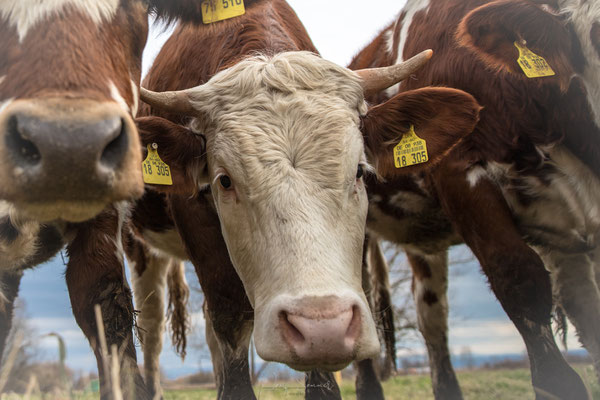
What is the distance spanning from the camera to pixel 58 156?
2.32 meters

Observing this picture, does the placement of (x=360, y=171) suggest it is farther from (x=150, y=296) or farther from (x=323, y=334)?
(x=150, y=296)

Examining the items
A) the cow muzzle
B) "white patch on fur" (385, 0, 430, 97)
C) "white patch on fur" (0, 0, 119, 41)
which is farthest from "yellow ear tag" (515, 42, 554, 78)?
the cow muzzle

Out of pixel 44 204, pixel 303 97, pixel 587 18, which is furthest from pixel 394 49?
pixel 44 204

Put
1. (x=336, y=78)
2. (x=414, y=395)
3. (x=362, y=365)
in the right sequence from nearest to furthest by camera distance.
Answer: (x=336, y=78)
(x=362, y=365)
(x=414, y=395)

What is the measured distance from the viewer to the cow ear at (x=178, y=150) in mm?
3754

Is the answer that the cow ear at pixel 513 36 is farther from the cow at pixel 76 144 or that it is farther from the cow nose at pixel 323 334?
the cow nose at pixel 323 334

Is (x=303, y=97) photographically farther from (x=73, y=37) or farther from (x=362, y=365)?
(x=362, y=365)

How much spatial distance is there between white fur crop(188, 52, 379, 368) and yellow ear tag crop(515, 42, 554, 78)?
103 cm

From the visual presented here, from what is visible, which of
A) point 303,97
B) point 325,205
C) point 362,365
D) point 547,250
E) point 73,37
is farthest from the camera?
point 362,365

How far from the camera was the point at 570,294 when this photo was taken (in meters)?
5.26

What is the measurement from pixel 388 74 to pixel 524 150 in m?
1.05


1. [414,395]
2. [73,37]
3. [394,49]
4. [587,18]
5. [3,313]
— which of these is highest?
[394,49]

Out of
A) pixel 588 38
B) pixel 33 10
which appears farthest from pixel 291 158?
pixel 588 38

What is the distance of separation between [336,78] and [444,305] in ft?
11.5
